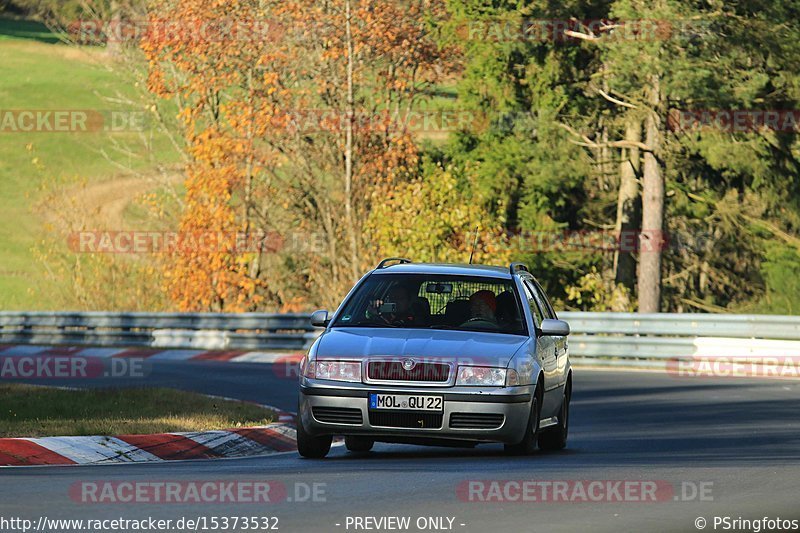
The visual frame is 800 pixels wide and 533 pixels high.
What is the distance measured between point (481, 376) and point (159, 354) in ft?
67.9

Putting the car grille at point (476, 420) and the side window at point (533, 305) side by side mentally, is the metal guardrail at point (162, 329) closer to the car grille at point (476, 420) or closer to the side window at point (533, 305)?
the side window at point (533, 305)

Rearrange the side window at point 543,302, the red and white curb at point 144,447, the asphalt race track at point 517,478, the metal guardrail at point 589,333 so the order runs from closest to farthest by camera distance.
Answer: the asphalt race track at point 517,478, the red and white curb at point 144,447, the side window at point 543,302, the metal guardrail at point 589,333

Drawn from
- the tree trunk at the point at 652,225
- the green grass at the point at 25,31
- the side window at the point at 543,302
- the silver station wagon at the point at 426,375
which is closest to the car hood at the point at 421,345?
the silver station wagon at the point at 426,375

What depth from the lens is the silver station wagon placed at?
39.7 feet

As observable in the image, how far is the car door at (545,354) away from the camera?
1302cm

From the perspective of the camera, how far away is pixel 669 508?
949cm

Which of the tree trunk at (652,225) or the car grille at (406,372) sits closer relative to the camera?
the car grille at (406,372)

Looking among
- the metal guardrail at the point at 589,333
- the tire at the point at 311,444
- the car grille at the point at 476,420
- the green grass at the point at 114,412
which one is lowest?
the metal guardrail at the point at 589,333


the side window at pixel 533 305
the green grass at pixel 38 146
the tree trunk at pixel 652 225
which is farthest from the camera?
the green grass at pixel 38 146

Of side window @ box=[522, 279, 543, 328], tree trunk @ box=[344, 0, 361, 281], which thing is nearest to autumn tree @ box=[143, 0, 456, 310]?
tree trunk @ box=[344, 0, 361, 281]

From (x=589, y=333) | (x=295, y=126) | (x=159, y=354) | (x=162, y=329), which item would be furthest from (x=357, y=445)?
(x=295, y=126)

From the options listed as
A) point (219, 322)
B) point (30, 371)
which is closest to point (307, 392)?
point (30, 371)

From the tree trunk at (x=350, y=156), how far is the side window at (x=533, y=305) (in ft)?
75.8

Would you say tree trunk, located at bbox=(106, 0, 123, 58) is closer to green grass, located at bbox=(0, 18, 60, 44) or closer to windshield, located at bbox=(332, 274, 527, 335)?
windshield, located at bbox=(332, 274, 527, 335)
